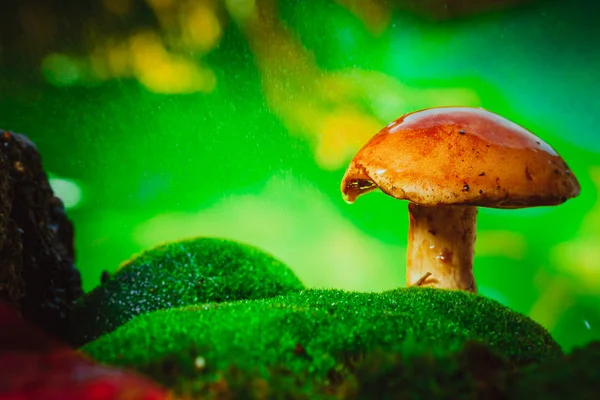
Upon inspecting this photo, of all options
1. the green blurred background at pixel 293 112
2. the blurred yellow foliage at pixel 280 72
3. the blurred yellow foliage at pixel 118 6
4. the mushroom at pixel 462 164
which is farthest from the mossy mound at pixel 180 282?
the blurred yellow foliage at pixel 118 6

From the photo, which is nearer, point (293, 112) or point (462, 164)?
point (462, 164)

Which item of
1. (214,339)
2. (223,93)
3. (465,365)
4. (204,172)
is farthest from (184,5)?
(465,365)

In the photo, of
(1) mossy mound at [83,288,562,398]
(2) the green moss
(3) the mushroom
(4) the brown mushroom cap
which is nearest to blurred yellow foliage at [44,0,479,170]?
(3) the mushroom

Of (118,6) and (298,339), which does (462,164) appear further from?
(118,6)

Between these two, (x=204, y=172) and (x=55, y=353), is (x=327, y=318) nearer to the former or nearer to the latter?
(x=55, y=353)

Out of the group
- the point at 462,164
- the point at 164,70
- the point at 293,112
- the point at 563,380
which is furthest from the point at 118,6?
the point at 563,380
